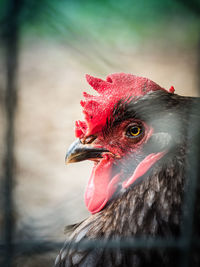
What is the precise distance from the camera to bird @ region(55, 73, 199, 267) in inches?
33.3

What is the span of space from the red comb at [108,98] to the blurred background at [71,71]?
502 millimetres

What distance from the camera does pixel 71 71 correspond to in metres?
1.81

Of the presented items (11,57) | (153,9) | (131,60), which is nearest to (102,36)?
(131,60)

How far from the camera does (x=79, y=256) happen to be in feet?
3.08

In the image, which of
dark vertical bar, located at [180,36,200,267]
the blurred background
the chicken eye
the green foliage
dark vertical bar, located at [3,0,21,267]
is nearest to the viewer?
dark vertical bar, located at [3,0,21,267]

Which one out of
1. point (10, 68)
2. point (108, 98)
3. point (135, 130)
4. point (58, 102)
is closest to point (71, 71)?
point (58, 102)

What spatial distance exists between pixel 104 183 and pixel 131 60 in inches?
40.8

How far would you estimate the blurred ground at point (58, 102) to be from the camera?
157 cm

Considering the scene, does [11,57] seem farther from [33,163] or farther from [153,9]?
[153,9]

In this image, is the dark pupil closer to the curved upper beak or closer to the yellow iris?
the yellow iris

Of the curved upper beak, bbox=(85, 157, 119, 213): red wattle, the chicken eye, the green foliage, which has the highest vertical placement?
the green foliage

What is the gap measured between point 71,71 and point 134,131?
97cm

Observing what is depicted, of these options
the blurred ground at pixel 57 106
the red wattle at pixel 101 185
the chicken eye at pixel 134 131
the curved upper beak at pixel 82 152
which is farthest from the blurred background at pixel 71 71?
the chicken eye at pixel 134 131

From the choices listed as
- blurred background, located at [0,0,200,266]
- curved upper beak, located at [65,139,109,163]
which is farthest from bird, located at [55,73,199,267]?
blurred background, located at [0,0,200,266]
